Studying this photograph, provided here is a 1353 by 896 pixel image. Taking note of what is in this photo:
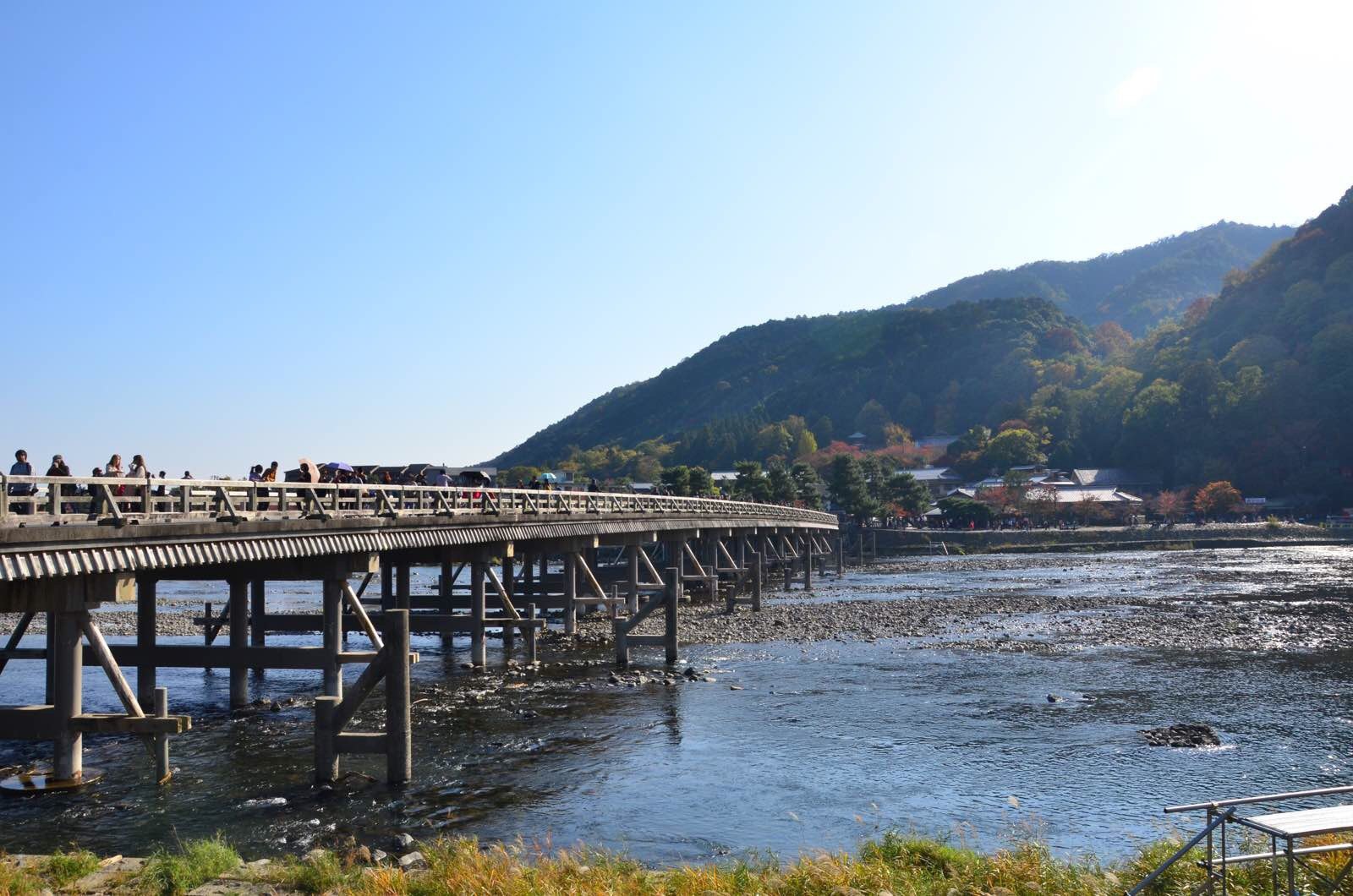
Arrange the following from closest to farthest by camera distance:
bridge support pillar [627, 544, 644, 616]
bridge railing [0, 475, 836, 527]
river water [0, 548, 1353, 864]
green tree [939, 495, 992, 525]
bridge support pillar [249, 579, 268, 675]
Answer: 1. bridge railing [0, 475, 836, 527]
2. river water [0, 548, 1353, 864]
3. bridge support pillar [249, 579, 268, 675]
4. bridge support pillar [627, 544, 644, 616]
5. green tree [939, 495, 992, 525]

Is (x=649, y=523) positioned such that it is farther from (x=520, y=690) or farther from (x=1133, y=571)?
(x=1133, y=571)

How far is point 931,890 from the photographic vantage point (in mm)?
10375

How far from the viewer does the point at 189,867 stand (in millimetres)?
11156

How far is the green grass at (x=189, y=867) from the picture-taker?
10828mm

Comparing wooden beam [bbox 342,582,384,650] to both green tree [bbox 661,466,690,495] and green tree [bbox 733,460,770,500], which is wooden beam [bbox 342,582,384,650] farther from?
green tree [bbox 733,460,770,500]

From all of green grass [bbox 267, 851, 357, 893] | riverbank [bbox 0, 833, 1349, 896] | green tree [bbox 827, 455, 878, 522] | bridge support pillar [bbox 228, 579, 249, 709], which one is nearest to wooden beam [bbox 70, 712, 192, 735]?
riverbank [bbox 0, 833, 1349, 896]

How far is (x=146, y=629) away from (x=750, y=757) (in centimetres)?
1247

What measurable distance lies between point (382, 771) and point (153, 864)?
5.97m

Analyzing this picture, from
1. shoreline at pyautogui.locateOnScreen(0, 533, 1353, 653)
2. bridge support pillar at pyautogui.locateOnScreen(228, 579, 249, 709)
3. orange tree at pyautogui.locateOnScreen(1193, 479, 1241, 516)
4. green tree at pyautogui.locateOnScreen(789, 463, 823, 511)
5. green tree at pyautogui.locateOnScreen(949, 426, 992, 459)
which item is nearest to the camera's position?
bridge support pillar at pyautogui.locateOnScreen(228, 579, 249, 709)

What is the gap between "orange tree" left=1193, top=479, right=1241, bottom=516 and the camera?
115 meters

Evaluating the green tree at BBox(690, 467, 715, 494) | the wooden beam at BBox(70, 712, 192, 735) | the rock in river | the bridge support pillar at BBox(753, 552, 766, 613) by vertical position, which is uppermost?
the green tree at BBox(690, 467, 715, 494)

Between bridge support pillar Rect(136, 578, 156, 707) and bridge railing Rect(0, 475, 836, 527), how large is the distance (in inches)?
79.1

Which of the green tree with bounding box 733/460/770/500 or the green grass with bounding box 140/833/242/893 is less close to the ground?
the green tree with bounding box 733/460/770/500

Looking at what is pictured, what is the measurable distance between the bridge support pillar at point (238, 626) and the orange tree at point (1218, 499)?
115782 mm
